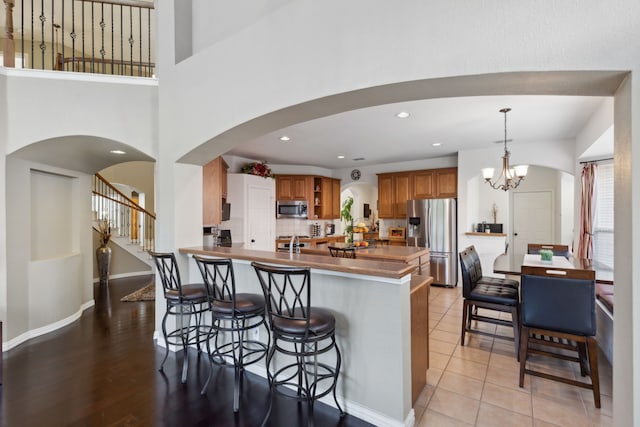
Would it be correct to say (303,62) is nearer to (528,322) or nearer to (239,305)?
(239,305)

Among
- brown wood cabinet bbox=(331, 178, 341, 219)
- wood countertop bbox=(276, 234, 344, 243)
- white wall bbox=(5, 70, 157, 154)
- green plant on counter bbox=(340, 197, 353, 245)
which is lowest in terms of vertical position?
wood countertop bbox=(276, 234, 344, 243)

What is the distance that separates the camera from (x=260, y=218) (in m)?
5.66

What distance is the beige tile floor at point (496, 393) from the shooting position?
6.47ft

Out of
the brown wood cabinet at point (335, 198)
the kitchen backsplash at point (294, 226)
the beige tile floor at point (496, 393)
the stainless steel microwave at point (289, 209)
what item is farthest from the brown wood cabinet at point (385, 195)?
the beige tile floor at point (496, 393)

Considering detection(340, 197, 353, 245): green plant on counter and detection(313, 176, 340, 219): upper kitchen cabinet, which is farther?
detection(313, 176, 340, 219): upper kitchen cabinet

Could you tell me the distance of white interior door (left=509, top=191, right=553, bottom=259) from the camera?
275 inches

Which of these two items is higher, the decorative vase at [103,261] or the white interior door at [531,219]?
the white interior door at [531,219]

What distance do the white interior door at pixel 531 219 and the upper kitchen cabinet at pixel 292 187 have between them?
531 cm

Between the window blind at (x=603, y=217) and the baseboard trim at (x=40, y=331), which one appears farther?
the window blind at (x=603, y=217)

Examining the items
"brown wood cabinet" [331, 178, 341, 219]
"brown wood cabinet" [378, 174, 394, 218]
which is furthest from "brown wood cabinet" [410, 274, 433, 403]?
"brown wood cabinet" [331, 178, 341, 219]

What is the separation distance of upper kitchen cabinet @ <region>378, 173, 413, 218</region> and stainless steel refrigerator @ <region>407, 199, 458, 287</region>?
55 centimetres

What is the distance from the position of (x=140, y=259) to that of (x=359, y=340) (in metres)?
6.18

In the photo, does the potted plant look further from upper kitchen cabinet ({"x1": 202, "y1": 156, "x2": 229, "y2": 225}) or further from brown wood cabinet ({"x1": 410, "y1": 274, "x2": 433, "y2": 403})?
brown wood cabinet ({"x1": 410, "y1": 274, "x2": 433, "y2": 403})

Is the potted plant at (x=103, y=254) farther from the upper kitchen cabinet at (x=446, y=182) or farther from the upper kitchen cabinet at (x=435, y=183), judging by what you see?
the upper kitchen cabinet at (x=446, y=182)
